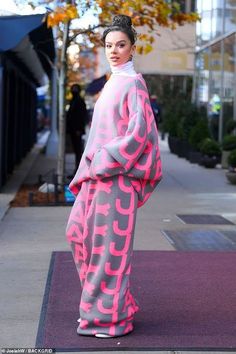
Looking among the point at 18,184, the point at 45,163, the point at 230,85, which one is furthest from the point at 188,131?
the point at 18,184

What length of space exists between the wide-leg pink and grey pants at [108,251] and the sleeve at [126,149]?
0.33 ft

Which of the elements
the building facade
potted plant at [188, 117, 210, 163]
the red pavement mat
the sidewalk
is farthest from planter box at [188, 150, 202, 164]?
the red pavement mat

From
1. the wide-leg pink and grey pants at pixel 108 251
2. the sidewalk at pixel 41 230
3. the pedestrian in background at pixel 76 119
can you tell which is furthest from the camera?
the pedestrian in background at pixel 76 119

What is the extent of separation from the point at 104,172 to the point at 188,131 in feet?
59.9

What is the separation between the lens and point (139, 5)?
1231 centimetres

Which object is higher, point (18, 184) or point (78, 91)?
point (78, 91)

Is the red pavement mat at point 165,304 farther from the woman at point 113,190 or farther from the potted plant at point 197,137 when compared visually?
the potted plant at point 197,137

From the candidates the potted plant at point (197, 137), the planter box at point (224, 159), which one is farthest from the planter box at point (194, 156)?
the planter box at point (224, 159)

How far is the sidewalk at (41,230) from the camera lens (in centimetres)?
605

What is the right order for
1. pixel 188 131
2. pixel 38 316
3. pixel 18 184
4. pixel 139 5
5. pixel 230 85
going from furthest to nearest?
pixel 188 131 → pixel 230 85 → pixel 18 184 → pixel 139 5 → pixel 38 316

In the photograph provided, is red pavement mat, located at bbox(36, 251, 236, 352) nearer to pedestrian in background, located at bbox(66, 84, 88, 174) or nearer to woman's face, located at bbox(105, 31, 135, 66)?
woman's face, located at bbox(105, 31, 135, 66)

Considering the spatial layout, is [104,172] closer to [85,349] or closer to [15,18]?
[85,349]

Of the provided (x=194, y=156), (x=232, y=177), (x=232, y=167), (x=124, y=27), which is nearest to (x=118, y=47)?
(x=124, y=27)

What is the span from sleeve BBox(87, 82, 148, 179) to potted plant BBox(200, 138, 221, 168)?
561 inches
